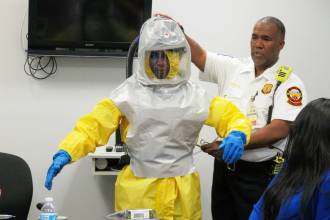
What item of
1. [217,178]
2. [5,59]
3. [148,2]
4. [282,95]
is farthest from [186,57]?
[5,59]

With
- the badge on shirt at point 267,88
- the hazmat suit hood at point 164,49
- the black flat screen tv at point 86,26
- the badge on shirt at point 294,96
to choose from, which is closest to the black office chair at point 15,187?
the black flat screen tv at point 86,26

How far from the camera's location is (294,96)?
2533mm

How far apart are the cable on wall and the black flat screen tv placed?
0.37 ft

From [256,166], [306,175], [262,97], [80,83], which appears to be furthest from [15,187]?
[306,175]

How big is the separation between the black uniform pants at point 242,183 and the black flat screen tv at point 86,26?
1050 mm

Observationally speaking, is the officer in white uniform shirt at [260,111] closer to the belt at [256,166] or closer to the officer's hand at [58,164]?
the belt at [256,166]

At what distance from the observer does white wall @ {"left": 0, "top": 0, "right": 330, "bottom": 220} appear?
3.25m

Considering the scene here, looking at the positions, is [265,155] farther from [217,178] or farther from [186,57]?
[186,57]

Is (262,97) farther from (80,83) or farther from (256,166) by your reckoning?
(80,83)

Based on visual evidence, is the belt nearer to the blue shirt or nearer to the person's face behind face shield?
the person's face behind face shield

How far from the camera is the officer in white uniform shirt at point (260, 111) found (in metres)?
2.51

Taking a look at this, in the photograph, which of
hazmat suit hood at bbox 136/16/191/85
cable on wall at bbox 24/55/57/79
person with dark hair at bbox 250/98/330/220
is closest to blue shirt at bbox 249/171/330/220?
person with dark hair at bbox 250/98/330/220

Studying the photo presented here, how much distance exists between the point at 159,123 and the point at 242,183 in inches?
27.1

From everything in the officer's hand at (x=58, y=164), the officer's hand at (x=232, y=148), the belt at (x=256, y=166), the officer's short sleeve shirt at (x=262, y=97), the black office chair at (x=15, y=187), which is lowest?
the black office chair at (x=15, y=187)
